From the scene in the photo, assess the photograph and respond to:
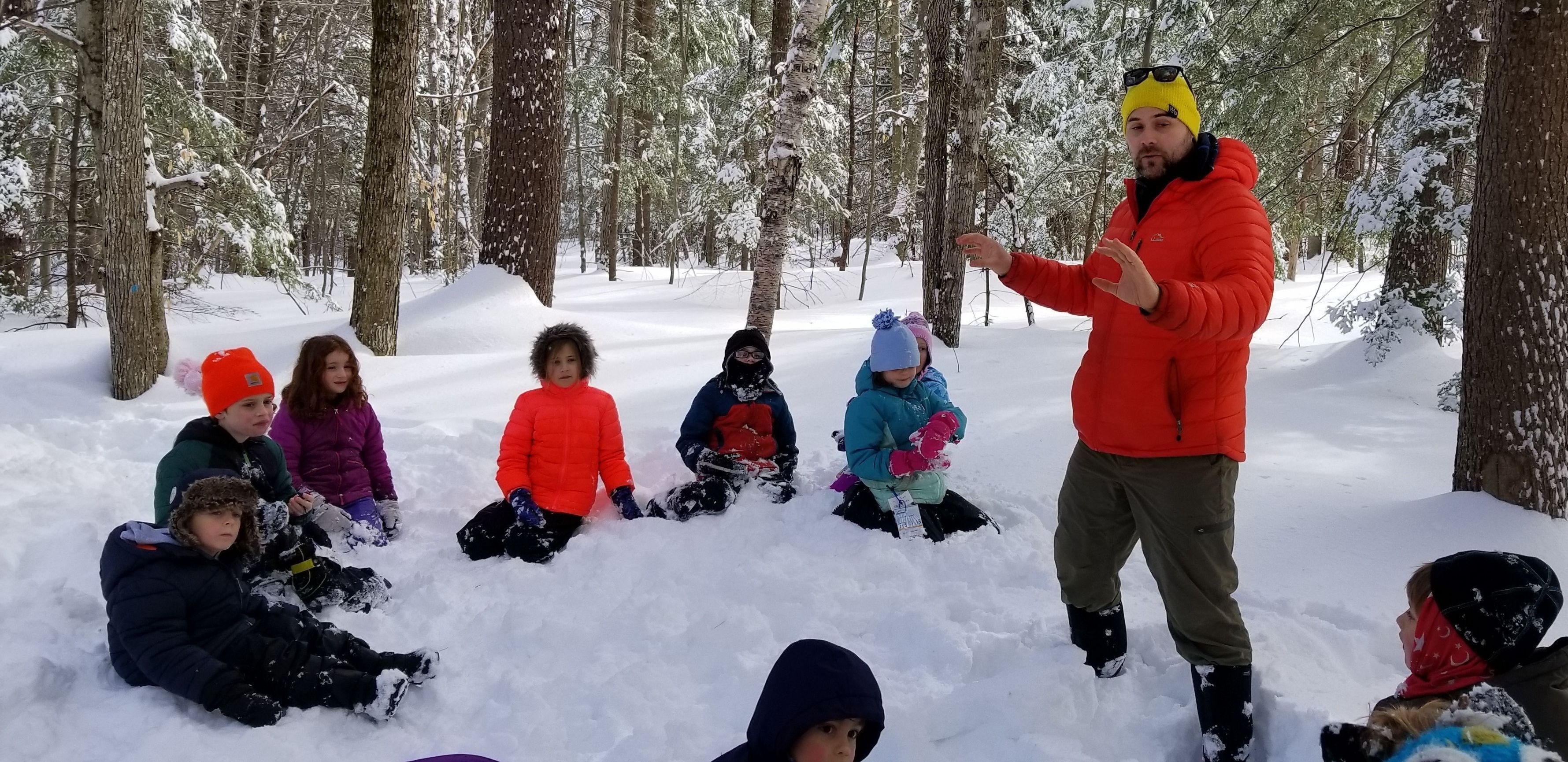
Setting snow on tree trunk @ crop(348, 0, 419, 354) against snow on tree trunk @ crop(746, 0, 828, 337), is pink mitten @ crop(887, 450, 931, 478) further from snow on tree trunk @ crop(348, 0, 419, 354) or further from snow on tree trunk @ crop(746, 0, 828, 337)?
snow on tree trunk @ crop(348, 0, 419, 354)

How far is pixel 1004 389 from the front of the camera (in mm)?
6898

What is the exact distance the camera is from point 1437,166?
6.16 metres

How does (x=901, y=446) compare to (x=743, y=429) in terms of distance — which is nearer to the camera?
(x=901, y=446)

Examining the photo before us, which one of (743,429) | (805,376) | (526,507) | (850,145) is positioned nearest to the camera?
(526,507)

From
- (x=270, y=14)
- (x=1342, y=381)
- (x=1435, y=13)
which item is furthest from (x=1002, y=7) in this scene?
(x=270, y=14)

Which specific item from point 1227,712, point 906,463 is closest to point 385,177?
point 906,463

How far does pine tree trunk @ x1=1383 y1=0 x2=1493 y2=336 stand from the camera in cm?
635

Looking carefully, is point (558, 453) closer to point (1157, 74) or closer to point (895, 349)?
point (895, 349)

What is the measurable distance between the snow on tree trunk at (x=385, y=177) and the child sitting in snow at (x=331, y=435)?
3.03 meters

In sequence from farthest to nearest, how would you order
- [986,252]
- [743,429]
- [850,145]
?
[850,145], [743,429], [986,252]

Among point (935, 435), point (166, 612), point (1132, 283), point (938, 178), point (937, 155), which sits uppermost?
point (937, 155)

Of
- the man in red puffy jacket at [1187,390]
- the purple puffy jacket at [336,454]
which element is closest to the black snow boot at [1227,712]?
the man in red puffy jacket at [1187,390]

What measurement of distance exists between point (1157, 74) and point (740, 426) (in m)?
3.12

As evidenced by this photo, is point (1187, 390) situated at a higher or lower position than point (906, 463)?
higher
